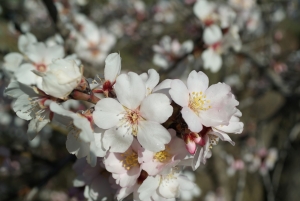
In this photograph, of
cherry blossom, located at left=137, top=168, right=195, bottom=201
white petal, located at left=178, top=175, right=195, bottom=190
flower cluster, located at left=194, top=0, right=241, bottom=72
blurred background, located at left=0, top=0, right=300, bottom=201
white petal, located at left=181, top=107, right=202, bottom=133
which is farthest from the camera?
blurred background, located at left=0, top=0, right=300, bottom=201

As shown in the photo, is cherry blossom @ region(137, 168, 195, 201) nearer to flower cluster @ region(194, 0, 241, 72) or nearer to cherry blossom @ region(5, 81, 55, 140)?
cherry blossom @ region(5, 81, 55, 140)

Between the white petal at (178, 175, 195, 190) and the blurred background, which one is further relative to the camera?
the blurred background

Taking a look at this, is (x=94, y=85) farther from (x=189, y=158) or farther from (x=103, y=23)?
(x=103, y=23)

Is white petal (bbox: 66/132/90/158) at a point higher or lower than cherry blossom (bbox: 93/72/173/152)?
lower

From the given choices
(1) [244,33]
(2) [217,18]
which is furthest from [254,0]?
(2) [217,18]

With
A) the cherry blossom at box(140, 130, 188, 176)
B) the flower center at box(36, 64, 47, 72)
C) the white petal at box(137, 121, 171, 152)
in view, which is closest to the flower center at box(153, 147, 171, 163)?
the cherry blossom at box(140, 130, 188, 176)

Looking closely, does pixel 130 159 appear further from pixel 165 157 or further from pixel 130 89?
pixel 130 89
